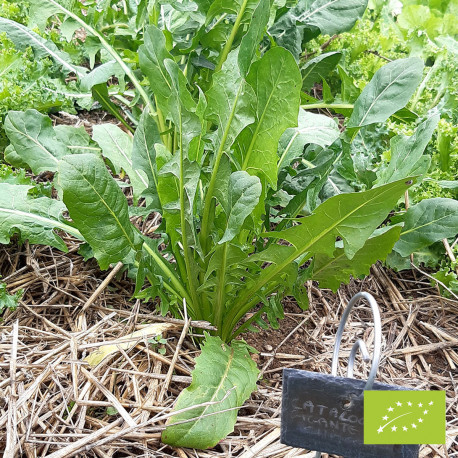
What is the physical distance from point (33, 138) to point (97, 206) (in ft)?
1.74

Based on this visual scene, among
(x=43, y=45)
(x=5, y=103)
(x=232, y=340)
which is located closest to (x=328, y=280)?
(x=232, y=340)

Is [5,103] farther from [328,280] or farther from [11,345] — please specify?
[328,280]

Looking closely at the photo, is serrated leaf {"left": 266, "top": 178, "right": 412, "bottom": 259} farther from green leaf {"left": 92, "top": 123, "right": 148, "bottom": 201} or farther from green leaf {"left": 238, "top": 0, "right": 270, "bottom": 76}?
green leaf {"left": 92, "top": 123, "right": 148, "bottom": 201}

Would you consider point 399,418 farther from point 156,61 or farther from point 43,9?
point 43,9

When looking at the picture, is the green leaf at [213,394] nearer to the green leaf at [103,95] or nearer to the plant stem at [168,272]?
the plant stem at [168,272]

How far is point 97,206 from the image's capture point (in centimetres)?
114

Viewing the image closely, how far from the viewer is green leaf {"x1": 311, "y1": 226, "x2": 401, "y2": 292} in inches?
44.9

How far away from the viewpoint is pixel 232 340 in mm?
1292

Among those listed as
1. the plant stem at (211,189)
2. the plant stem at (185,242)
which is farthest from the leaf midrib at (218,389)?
the plant stem at (211,189)

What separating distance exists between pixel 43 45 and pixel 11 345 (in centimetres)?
111

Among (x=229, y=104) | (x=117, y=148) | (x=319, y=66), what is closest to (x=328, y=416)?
(x=229, y=104)

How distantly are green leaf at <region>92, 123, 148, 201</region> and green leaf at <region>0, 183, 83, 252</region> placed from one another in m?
0.20

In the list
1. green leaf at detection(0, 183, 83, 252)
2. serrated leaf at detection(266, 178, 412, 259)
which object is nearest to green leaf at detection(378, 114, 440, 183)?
serrated leaf at detection(266, 178, 412, 259)

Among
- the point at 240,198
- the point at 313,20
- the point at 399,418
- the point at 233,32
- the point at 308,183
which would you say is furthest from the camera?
the point at 313,20
